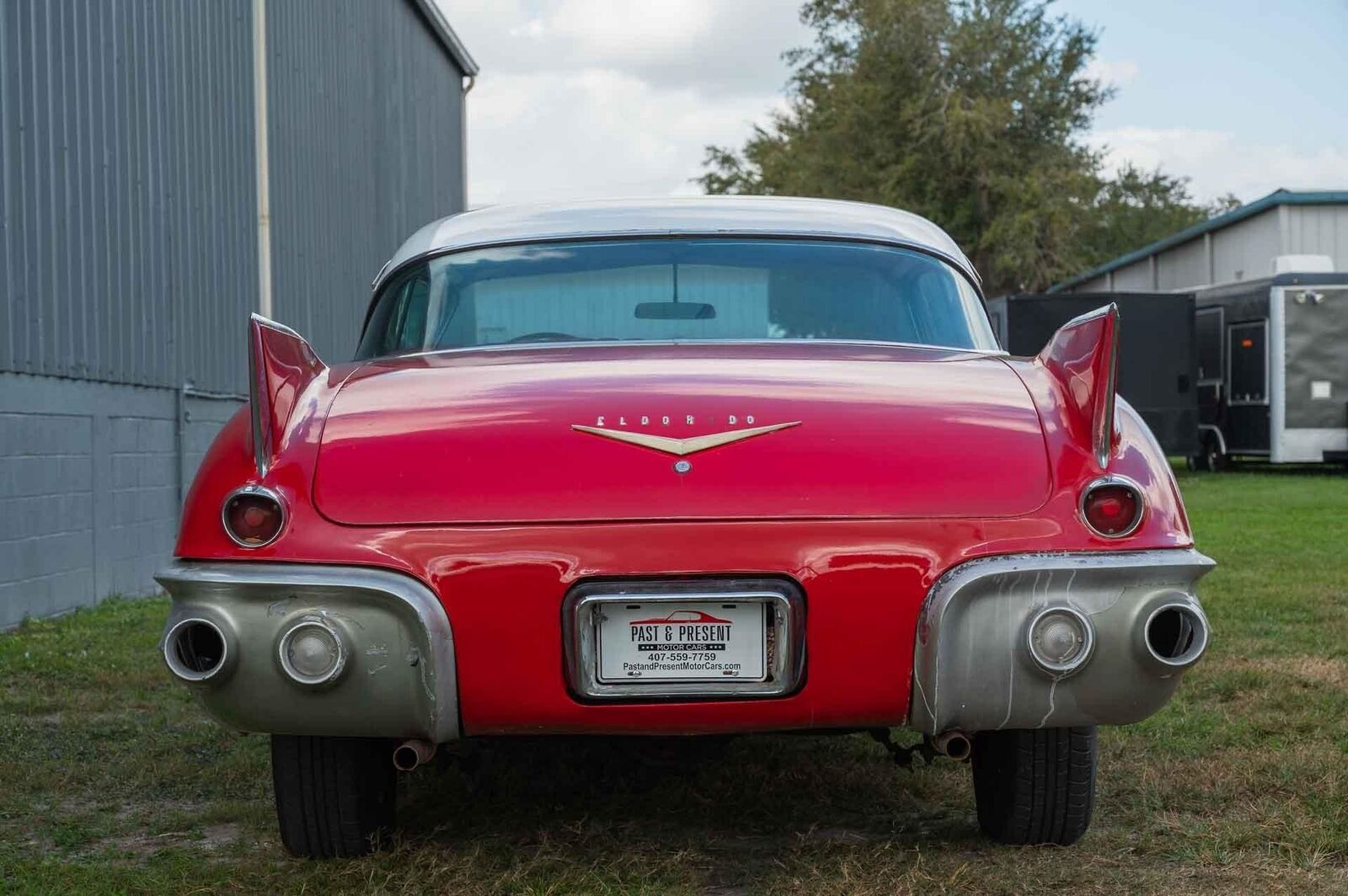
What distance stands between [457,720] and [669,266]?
1523 millimetres

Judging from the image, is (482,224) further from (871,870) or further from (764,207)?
(871,870)

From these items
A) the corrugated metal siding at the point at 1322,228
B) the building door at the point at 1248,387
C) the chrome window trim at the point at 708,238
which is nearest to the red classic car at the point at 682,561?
the chrome window trim at the point at 708,238

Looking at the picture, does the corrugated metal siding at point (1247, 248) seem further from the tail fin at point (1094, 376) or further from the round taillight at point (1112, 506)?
the round taillight at point (1112, 506)

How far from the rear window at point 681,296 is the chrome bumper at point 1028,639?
1084mm

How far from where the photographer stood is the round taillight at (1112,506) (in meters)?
3.26

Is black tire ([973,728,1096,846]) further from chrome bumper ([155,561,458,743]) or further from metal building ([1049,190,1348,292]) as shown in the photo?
metal building ([1049,190,1348,292])

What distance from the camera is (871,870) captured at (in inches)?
140

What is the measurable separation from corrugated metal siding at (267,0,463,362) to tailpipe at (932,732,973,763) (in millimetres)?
12296

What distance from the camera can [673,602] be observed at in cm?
317

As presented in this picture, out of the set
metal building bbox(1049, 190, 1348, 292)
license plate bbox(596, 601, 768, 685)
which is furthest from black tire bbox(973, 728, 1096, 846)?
metal building bbox(1049, 190, 1348, 292)

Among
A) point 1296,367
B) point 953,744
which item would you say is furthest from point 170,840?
point 1296,367

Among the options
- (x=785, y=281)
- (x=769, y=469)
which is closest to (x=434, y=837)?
(x=769, y=469)

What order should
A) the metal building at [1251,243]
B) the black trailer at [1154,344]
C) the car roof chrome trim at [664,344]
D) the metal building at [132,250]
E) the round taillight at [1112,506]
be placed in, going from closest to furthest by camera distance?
the round taillight at [1112,506] → the car roof chrome trim at [664,344] → the metal building at [132,250] → the black trailer at [1154,344] → the metal building at [1251,243]

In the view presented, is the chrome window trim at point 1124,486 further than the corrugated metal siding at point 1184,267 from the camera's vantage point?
No
